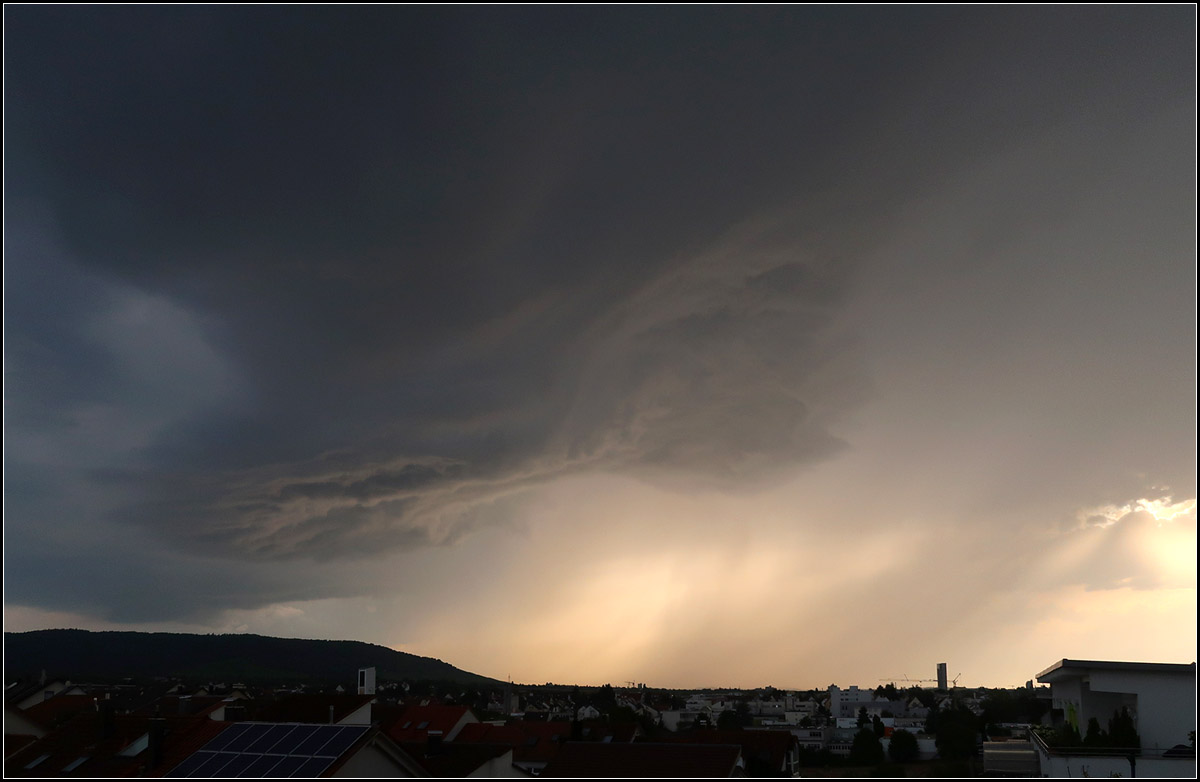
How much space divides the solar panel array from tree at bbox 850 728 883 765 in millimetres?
89692

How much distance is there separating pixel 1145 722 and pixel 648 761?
18505mm

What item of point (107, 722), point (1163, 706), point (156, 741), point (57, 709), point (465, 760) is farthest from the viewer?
point (57, 709)

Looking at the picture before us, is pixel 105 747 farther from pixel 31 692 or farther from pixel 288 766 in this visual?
pixel 31 692

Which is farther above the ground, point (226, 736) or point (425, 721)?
point (226, 736)

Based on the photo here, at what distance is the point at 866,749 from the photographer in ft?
342

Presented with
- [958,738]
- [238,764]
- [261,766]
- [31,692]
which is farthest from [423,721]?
[958,738]

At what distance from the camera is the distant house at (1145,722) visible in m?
26.8

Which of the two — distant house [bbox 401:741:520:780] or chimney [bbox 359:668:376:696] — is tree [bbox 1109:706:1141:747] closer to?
distant house [bbox 401:741:520:780]

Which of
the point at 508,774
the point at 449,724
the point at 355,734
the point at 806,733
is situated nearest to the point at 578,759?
the point at 508,774

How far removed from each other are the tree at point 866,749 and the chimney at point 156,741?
90.2 m

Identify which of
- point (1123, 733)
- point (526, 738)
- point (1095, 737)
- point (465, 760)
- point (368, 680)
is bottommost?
point (526, 738)

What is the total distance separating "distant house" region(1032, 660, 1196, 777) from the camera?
26797 millimetres

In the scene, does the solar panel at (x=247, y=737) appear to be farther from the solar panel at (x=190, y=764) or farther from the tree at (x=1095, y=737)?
the tree at (x=1095, y=737)

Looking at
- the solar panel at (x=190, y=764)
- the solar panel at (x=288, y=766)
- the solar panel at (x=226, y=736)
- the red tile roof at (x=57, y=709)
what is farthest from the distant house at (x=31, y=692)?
the solar panel at (x=288, y=766)
